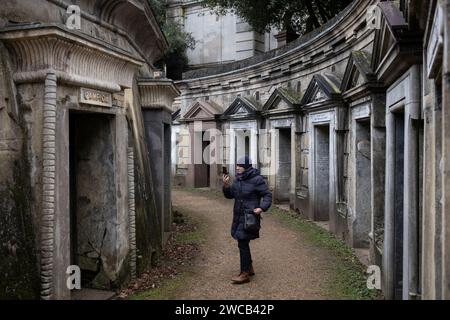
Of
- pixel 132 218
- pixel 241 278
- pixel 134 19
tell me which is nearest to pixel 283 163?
pixel 134 19

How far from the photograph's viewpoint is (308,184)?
12055 mm

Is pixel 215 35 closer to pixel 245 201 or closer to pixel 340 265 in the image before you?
pixel 340 265

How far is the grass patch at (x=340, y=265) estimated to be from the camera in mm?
6172

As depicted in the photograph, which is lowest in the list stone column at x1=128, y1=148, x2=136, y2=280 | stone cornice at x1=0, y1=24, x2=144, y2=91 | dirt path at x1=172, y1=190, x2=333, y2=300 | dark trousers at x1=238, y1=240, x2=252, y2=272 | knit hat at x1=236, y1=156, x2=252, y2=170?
dirt path at x1=172, y1=190, x2=333, y2=300

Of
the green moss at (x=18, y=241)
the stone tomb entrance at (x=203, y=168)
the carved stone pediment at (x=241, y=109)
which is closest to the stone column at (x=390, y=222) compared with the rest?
the green moss at (x=18, y=241)

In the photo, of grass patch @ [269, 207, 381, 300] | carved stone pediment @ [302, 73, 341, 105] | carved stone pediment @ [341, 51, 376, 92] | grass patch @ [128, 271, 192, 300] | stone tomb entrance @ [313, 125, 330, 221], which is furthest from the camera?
stone tomb entrance @ [313, 125, 330, 221]

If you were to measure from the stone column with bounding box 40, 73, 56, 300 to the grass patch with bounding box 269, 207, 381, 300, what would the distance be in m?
3.54

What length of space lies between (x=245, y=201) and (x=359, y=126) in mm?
3308

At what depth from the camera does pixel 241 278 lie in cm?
658

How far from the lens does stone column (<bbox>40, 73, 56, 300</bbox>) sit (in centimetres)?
461

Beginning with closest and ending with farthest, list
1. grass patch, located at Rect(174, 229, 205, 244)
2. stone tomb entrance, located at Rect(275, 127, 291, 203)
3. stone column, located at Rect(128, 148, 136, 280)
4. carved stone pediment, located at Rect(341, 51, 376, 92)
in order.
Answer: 1. stone column, located at Rect(128, 148, 136, 280)
2. carved stone pediment, located at Rect(341, 51, 376, 92)
3. grass patch, located at Rect(174, 229, 205, 244)
4. stone tomb entrance, located at Rect(275, 127, 291, 203)

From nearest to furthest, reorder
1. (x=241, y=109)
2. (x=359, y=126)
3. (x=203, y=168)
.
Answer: (x=359, y=126), (x=241, y=109), (x=203, y=168)

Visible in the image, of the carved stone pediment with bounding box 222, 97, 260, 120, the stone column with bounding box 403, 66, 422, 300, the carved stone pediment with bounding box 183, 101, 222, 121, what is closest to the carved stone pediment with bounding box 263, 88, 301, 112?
the carved stone pediment with bounding box 222, 97, 260, 120

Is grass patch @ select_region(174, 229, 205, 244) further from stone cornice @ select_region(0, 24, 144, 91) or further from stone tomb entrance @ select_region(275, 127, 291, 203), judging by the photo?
stone tomb entrance @ select_region(275, 127, 291, 203)
